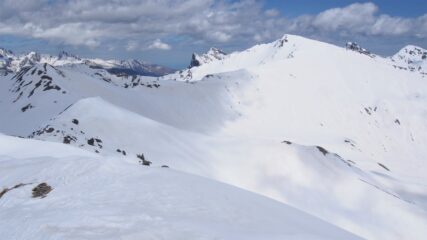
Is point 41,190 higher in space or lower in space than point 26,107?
lower

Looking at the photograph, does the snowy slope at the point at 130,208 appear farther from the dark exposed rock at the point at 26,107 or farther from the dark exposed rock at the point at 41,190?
the dark exposed rock at the point at 26,107

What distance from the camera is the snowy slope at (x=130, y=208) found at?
14.3 m

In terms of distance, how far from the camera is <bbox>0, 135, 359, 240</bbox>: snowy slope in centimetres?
1426

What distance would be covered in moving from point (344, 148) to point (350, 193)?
→ 9167 centimetres

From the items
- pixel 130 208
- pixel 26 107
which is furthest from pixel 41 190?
pixel 26 107

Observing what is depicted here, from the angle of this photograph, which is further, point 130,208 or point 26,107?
point 26,107

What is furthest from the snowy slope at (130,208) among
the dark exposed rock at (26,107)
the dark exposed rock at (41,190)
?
the dark exposed rock at (26,107)

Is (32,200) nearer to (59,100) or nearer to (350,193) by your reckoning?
(350,193)

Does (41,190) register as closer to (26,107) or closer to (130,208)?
(130,208)

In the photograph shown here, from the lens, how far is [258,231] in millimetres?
15578

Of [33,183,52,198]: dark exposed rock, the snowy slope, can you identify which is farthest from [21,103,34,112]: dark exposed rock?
[33,183,52,198]: dark exposed rock

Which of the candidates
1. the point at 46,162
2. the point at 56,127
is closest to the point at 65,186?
the point at 46,162

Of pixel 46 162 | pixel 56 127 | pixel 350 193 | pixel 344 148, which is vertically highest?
pixel 344 148

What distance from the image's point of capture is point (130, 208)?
54.5 feet
